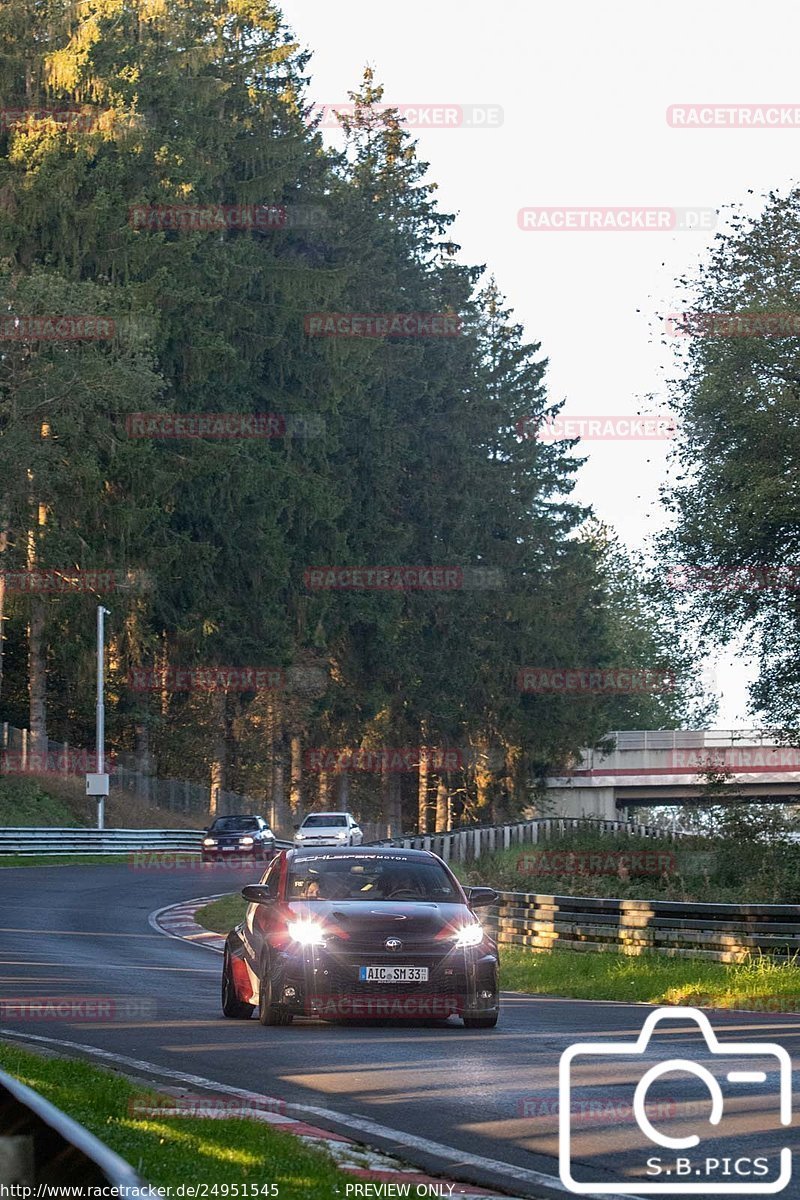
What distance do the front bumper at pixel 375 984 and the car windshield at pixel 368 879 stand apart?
2.75 ft

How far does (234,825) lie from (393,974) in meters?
39.6

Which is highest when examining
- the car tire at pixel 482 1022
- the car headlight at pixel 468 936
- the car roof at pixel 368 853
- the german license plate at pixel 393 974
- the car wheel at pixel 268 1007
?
the car roof at pixel 368 853

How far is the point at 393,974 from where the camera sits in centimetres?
1545

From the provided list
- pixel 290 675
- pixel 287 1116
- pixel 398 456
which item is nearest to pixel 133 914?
pixel 287 1116

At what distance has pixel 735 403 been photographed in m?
37.1

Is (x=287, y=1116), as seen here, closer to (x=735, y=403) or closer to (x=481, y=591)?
(x=735, y=403)

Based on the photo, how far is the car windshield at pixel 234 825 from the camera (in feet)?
178

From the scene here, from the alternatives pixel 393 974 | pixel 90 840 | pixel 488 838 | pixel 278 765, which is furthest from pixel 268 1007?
pixel 278 765

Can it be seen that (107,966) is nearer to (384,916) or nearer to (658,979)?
(658,979)

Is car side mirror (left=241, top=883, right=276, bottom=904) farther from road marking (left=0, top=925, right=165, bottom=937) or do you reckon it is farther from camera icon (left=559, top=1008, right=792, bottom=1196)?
road marking (left=0, top=925, right=165, bottom=937)

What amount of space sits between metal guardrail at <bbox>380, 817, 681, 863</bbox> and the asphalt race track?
1726 centimetres

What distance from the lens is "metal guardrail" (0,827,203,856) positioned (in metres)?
50.9

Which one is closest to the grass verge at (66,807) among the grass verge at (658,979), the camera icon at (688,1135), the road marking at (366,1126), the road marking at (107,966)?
the road marking at (107,966)
